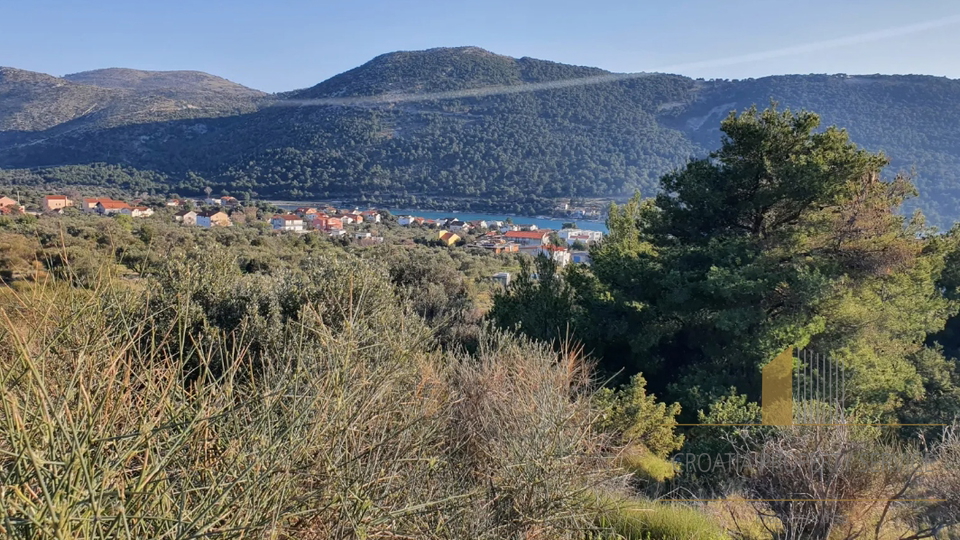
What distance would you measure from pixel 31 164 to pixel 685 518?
60.8 meters

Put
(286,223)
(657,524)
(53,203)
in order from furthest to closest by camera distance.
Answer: (286,223) < (53,203) < (657,524)

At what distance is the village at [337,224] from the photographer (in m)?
28.0

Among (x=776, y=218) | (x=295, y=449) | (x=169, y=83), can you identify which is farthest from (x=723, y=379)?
(x=169, y=83)

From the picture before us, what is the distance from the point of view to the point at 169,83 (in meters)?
88.2

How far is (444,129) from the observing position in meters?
69.7

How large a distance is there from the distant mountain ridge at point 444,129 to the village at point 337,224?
46.1 ft

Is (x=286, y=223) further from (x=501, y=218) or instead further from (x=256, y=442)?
(x=256, y=442)

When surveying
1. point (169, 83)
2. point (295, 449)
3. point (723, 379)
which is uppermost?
point (169, 83)

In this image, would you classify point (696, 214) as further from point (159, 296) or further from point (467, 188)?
point (467, 188)

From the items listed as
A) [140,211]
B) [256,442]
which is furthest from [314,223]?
[256,442]

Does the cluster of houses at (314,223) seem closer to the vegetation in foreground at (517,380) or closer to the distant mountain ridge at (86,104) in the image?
the vegetation in foreground at (517,380)

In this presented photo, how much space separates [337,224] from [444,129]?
37178mm

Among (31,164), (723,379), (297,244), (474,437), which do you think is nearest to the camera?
(474,437)

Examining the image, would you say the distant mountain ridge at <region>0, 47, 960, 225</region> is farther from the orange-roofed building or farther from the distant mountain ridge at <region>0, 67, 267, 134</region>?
the orange-roofed building
